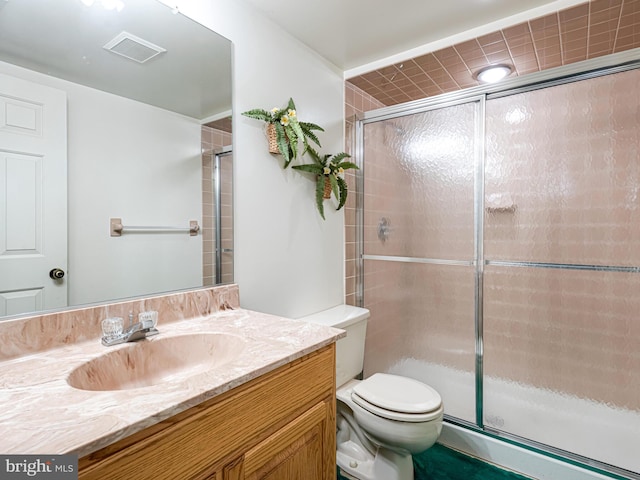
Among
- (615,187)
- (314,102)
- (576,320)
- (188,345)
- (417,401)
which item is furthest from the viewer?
(314,102)

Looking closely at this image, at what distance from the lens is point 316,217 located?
1925mm

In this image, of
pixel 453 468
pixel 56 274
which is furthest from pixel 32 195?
pixel 453 468

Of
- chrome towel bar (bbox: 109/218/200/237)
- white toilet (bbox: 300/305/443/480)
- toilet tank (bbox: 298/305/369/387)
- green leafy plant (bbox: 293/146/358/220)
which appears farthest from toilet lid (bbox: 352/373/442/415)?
chrome towel bar (bbox: 109/218/200/237)

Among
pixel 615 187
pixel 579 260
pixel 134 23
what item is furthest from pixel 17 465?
pixel 615 187

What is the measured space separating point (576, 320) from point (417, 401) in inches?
39.3

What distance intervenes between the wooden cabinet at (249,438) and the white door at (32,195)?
2.03 feet

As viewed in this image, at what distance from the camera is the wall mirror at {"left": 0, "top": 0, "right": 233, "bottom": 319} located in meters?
0.91

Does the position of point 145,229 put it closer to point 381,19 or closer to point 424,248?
point 381,19

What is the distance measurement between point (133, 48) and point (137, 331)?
97 cm

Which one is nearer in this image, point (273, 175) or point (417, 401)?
point (417, 401)

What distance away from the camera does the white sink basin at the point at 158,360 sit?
88 centimetres

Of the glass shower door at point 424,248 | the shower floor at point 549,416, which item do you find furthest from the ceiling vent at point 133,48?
the shower floor at point 549,416

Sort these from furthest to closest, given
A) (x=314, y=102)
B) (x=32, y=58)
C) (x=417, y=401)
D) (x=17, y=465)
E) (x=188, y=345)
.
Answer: (x=314, y=102) → (x=417, y=401) → (x=188, y=345) → (x=32, y=58) → (x=17, y=465)

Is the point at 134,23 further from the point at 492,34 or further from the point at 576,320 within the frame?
the point at 576,320
